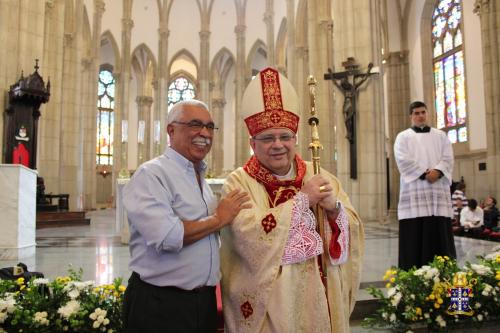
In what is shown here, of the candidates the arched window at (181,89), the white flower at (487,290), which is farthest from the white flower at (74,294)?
the arched window at (181,89)

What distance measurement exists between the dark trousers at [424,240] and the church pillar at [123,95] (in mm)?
20596

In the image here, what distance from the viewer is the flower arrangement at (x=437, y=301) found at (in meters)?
3.05

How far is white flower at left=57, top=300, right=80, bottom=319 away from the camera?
8.26 feet

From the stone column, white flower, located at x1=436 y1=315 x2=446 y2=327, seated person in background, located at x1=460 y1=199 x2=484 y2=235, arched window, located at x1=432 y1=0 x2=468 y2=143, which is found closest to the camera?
white flower, located at x1=436 y1=315 x2=446 y2=327

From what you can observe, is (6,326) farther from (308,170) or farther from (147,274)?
(308,170)

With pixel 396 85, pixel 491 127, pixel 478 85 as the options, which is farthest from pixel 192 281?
pixel 396 85

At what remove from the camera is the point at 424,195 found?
13.4 ft

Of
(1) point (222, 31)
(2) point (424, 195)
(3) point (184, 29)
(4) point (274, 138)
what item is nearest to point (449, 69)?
(2) point (424, 195)

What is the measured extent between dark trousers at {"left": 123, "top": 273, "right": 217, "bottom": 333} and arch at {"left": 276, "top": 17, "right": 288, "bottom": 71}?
23375 mm

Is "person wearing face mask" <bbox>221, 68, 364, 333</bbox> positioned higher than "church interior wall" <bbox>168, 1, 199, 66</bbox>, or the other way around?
"church interior wall" <bbox>168, 1, 199, 66</bbox>

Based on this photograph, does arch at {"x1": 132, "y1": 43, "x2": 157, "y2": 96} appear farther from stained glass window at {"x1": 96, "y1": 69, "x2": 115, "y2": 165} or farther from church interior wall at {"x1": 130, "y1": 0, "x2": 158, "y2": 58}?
stained glass window at {"x1": 96, "y1": 69, "x2": 115, "y2": 165}

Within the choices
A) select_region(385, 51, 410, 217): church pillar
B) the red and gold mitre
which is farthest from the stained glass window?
the red and gold mitre

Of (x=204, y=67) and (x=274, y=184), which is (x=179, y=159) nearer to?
(x=274, y=184)

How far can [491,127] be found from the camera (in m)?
12.4
